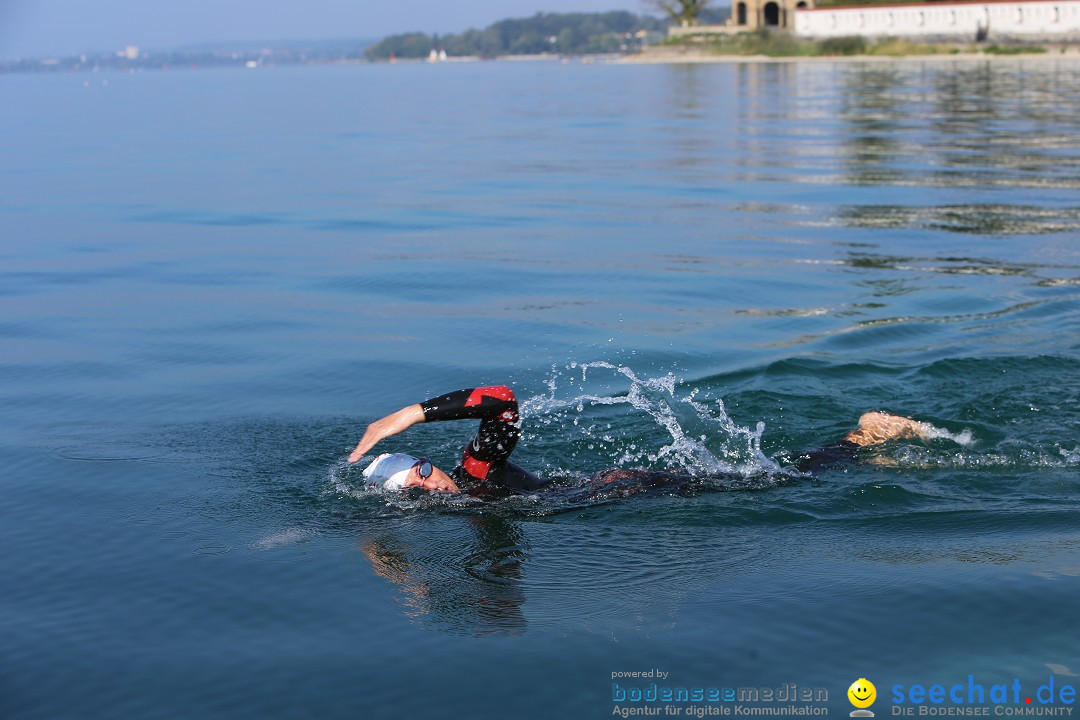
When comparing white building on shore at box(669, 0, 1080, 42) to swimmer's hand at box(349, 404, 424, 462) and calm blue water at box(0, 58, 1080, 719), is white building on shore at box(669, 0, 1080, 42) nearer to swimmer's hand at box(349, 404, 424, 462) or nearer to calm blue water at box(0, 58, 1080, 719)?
calm blue water at box(0, 58, 1080, 719)

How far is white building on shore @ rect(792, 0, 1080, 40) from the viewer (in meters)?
82.4

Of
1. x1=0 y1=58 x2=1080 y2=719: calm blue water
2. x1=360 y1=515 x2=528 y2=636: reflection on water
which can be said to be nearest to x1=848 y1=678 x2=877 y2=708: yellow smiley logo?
x1=0 y1=58 x2=1080 y2=719: calm blue water

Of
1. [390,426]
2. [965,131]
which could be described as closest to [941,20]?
[965,131]

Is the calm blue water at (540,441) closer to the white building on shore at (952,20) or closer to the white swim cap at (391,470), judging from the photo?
the white swim cap at (391,470)

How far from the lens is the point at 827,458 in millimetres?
8844

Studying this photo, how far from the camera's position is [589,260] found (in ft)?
58.5

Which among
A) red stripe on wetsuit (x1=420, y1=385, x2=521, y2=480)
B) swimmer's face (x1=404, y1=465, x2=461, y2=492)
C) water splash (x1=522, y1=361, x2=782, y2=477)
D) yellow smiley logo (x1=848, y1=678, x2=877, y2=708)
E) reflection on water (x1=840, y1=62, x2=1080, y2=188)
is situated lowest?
Answer: yellow smiley logo (x1=848, y1=678, x2=877, y2=708)

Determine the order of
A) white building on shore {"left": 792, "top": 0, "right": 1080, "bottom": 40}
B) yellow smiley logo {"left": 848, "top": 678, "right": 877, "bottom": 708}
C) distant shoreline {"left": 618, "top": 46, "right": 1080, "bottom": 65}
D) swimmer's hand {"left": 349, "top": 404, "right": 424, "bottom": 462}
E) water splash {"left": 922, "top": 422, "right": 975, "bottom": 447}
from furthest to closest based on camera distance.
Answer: white building on shore {"left": 792, "top": 0, "right": 1080, "bottom": 40}
distant shoreline {"left": 618, "top": 46, "right": 1080, "bottom": 65}
water splash {"left": 922, "top": 422, "right": 975, "bottom": 447}
swimmer's hand {"left": 349, "top": 404, "right": 424, "bottom": 462}
yellow smiley logo {"left": 848, "top": 678, "right": 877, "bottom": 708}

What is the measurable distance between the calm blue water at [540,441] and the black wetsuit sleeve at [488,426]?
0.24m

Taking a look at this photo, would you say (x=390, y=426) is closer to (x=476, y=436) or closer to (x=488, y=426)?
(x=488, y=426)

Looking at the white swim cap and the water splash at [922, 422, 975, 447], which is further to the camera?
the water splash at [922, 422, 975, 447]

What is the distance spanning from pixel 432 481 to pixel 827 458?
3.06 metres

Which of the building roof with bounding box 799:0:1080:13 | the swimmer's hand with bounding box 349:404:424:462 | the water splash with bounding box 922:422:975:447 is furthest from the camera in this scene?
the building roof with bounding box 799:0:1080:13

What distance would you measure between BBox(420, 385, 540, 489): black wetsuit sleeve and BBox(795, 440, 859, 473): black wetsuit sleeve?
81.3 inches
